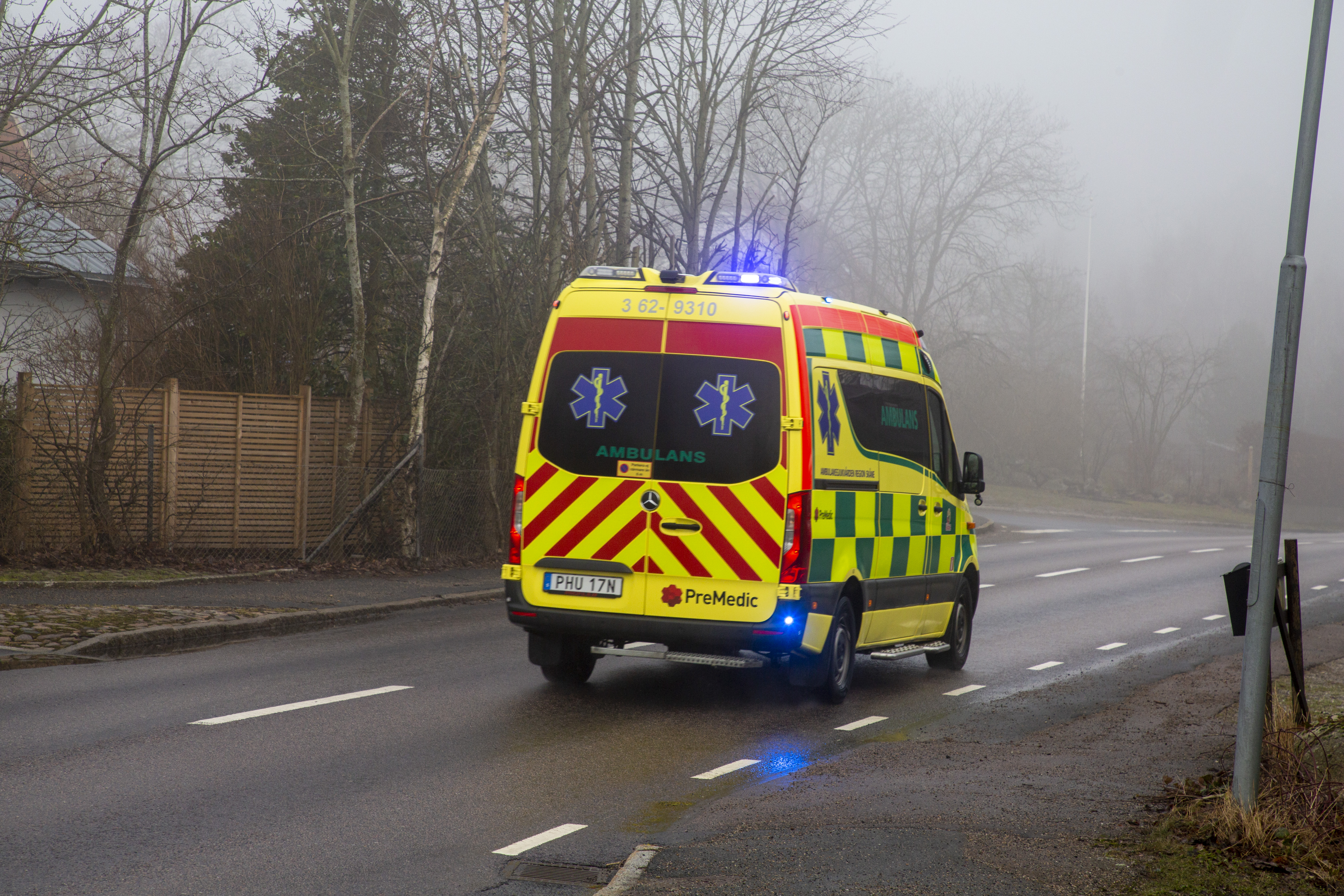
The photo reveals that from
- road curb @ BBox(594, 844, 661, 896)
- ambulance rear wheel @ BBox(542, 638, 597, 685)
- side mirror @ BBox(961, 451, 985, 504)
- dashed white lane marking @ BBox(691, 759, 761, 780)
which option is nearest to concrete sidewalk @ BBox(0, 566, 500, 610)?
ambulance rear wheel @ BBox(542, 638, 597, 685)

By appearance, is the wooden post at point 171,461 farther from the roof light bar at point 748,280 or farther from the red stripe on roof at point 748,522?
the red stripe on roof at point 748,522

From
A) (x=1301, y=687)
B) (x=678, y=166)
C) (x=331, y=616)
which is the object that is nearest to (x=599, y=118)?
(x=678, y=166)

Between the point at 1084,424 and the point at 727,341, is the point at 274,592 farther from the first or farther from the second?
the point at 1084,424

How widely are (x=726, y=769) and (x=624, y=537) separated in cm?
199

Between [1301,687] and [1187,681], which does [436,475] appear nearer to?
[1187,681]

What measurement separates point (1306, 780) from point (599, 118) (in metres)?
17.8

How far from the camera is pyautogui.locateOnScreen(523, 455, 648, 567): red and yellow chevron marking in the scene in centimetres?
842

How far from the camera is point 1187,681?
1051 cm

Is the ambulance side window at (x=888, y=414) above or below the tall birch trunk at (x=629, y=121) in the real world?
below

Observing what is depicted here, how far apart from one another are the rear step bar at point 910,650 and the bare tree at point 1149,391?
149 ft

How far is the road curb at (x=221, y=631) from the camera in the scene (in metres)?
10.0

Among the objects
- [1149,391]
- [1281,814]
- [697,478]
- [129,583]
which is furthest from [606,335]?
[1149,391]

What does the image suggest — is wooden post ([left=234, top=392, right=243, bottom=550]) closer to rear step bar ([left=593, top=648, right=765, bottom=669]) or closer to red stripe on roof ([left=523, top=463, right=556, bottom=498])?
red stripe on roof ([left=523, top=463, right=556, bottom=498])

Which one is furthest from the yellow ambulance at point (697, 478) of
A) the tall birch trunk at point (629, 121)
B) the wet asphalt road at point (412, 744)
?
the tall birch trunk at point (629, 121)
